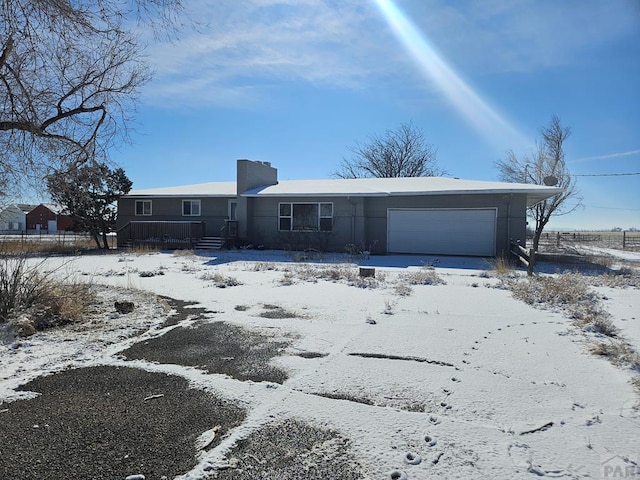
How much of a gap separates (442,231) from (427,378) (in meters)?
14.6

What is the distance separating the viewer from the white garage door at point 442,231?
17.0 m

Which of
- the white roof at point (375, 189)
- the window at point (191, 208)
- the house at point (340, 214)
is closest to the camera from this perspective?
the white roof at point (375, 189)

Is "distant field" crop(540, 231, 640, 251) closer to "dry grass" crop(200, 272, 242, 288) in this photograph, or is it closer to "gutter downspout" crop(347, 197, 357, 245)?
"gutter downspout" crop(347, 197, 357, 245)

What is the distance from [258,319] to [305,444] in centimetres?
363

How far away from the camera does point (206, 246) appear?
66.5ft

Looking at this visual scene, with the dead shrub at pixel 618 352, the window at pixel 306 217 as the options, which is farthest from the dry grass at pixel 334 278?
the window at pixel 306 217

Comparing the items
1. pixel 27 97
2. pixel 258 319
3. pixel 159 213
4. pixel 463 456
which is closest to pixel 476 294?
pixel 258 319

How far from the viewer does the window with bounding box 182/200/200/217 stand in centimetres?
2205

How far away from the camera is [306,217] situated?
64.8ft

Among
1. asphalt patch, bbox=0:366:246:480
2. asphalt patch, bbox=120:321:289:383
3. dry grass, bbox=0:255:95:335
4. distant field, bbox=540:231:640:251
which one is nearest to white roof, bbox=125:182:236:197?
dry grass, bbox=0:255:95:335

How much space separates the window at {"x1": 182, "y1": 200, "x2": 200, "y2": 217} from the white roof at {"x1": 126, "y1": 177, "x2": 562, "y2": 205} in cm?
54

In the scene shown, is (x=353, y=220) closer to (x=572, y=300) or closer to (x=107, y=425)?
(x=572, y=300)

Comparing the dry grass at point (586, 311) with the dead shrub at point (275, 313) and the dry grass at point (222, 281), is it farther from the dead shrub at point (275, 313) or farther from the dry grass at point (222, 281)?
the dry grass at point (222, 281)

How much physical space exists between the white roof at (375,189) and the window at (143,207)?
504mm
